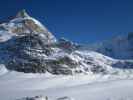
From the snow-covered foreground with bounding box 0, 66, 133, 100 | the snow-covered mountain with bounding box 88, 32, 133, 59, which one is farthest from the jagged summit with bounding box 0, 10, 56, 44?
the snow-covered mountain with bounding box 88, 32, 133, 59

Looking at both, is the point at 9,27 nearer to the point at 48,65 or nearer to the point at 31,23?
the point at 31,23

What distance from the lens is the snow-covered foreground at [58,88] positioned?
38.3 metres

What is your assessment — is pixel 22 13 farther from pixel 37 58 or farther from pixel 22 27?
pixel 37 58

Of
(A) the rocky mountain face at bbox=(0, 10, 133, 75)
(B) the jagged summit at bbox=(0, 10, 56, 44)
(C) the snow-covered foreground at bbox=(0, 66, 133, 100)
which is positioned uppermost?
(B) the jagged summit at bbox=(0, 10, 56, 44)

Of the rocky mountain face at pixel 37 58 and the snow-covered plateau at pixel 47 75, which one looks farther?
the rocky mountain face at pixel 37 58

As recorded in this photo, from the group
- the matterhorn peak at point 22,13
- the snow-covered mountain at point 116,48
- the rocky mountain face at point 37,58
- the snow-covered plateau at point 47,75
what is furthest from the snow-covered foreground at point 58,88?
the snow-covered mountain at point 116,48

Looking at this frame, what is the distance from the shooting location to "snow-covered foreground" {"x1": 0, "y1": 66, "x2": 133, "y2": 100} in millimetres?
38281

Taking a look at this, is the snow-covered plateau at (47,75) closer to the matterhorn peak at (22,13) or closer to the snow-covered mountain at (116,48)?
the matterhorn peak at (22,13)

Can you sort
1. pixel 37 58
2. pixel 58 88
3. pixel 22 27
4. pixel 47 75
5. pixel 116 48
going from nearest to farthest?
1. pixel 58 88
2. pixel 47 75
3. pixel 37 58
4. pixel 22 27
5. pixel 116 48

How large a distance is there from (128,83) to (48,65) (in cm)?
2140

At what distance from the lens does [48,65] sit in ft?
201

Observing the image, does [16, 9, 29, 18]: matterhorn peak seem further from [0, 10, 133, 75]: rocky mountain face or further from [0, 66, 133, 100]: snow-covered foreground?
[0, 66, 133, 100]: snow-covered foreground

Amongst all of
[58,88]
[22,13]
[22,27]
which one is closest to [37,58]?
[58,88]

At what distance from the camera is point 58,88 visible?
44.2m
